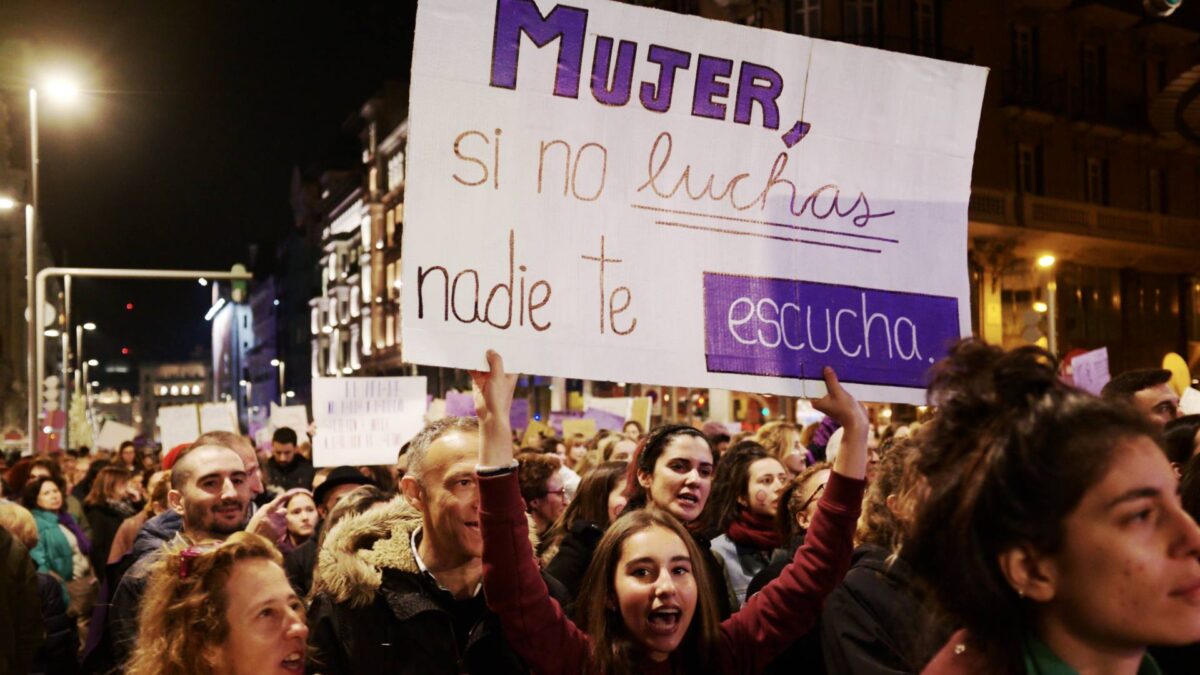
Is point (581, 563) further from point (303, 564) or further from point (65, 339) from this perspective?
point (65, 339)

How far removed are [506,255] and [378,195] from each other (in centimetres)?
8887

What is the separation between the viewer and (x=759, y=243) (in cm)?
436

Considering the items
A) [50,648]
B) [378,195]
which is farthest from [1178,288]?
[378,195]

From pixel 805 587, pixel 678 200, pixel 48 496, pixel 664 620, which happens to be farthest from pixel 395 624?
pixel 48 496

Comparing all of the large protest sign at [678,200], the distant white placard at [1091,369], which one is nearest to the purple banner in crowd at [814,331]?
the large protest sign at [678,200]

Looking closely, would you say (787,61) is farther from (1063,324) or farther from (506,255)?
(1063,324)

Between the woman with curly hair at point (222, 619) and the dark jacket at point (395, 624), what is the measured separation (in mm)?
271

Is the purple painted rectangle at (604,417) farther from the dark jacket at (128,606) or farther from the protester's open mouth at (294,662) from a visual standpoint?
the protester's open mouth at (294,662)

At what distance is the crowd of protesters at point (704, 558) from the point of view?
2.17m

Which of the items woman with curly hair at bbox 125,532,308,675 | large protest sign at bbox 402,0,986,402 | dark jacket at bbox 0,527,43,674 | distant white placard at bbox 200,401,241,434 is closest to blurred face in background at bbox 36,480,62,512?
dark jacket at bbox 0,527,43,674

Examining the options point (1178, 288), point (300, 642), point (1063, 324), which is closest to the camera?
point (300, 642)

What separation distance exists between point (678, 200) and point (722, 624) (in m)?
1.36

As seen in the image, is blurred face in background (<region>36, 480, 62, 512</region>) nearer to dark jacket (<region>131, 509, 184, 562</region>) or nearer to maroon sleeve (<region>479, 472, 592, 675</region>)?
dark jacket (<region>131, 509, 184, 562</region>)

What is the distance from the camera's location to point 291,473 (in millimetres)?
13617
